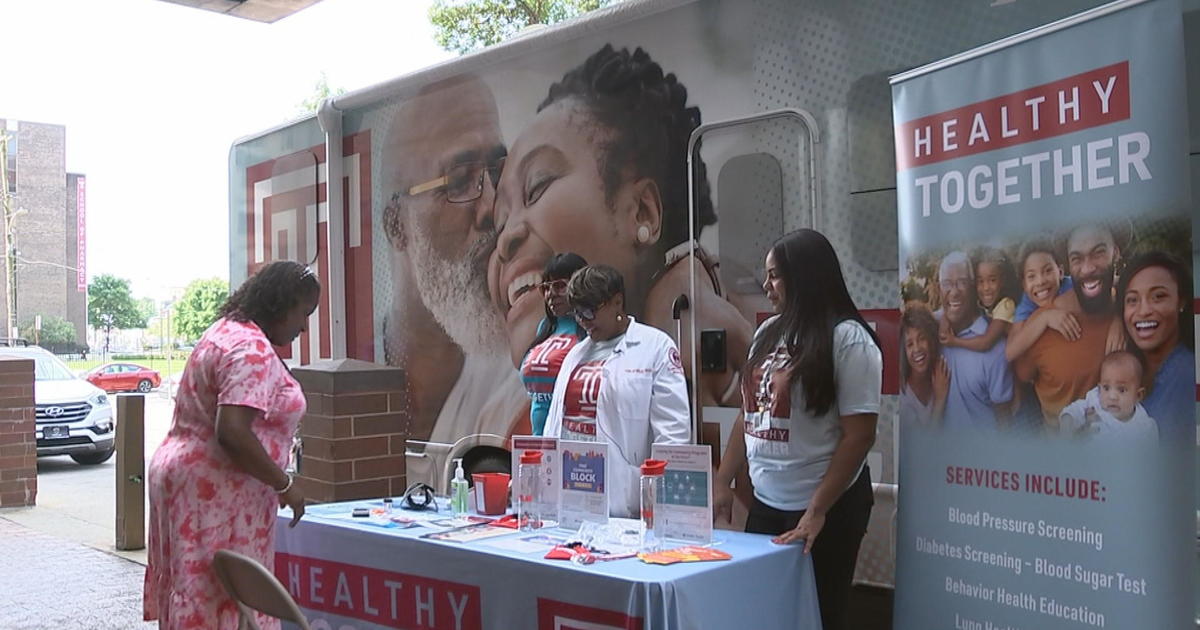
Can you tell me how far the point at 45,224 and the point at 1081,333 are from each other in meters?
46.9

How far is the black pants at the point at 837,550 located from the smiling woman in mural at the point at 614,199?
29.2 inches

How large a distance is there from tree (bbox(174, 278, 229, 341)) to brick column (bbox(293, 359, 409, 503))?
46948mm

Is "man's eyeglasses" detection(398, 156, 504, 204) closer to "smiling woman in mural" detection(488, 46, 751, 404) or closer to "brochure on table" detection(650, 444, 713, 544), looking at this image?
"smiling woman in mural" detection(488, 46, 751, 404)

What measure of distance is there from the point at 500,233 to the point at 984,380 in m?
2.22

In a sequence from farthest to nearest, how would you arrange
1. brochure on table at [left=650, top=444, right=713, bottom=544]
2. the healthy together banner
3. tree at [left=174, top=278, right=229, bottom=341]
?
tree at [left=174, top=278, right=229, bottom=341] → brochure on table at [left=650, top=444, right=713, bottom=544] → the healthy together banner

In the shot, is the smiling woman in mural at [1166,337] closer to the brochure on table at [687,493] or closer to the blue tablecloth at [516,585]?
the blue tablecloth at [516,585]

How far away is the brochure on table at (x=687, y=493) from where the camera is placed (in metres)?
2.74

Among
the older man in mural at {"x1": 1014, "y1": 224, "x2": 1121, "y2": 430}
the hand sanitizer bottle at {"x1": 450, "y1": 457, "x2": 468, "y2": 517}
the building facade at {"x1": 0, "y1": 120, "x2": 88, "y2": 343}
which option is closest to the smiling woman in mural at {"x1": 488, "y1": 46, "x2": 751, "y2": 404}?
the hand sanitizer bottle at {"x1": 450, "y1": 457, "x2": 468, "y2": 517}

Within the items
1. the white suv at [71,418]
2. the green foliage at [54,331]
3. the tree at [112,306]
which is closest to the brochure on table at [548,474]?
the white suv at [71,418]

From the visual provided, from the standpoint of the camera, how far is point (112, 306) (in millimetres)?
54844

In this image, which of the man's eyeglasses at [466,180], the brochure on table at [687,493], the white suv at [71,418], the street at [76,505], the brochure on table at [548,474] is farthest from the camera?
the white suv at [71,418]

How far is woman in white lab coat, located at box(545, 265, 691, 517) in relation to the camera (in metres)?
3.33

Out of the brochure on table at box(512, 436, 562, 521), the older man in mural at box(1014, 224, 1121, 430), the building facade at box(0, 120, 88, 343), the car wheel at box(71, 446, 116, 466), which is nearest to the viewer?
the older man in mural at box(1014, 224, 1121, 430)

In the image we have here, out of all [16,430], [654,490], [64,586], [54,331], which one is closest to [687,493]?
[654,490]
